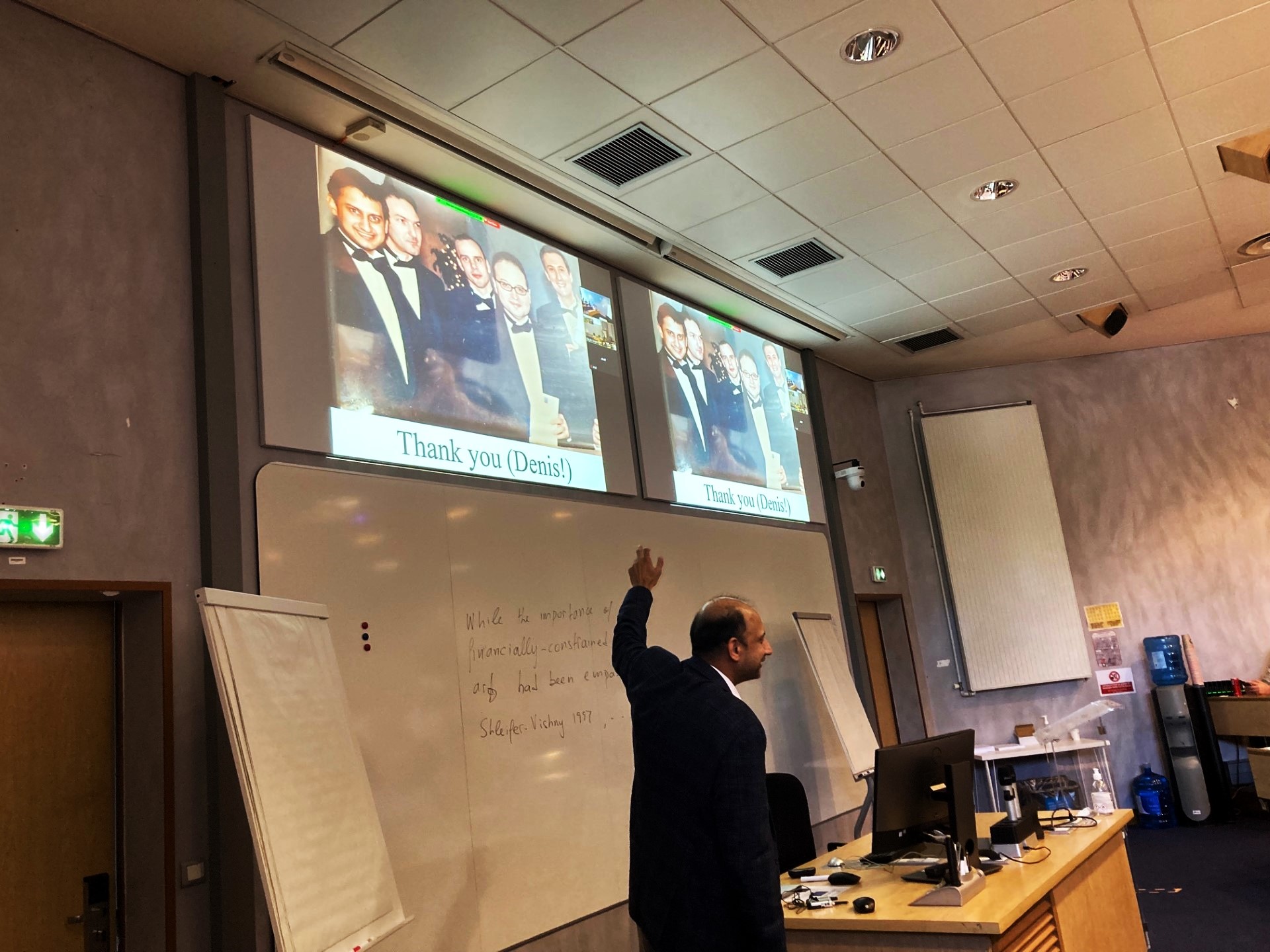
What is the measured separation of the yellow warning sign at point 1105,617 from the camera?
324 inches

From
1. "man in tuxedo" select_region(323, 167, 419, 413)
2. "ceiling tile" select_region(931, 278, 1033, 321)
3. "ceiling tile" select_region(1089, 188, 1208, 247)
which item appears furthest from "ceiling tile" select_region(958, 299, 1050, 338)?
"man in tuxedo" select_region(323, 167, 419, 413)

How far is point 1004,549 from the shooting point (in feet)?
27.3

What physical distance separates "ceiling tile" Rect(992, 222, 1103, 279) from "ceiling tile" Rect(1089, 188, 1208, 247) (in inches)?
3.4

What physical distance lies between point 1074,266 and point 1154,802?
437 centimetres

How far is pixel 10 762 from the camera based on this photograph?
2875 millimetres

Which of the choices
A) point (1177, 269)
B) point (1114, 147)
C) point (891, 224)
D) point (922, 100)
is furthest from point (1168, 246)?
point (922, 100)

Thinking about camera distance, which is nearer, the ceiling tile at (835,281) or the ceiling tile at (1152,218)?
the ceiling tile at (1152,218)

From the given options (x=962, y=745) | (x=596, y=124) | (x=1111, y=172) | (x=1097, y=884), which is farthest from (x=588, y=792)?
(x=1111, y=172)

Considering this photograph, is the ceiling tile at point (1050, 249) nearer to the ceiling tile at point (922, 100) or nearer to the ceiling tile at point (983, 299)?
the ceiling tile at point (983, 299)

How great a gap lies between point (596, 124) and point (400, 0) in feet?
3.67

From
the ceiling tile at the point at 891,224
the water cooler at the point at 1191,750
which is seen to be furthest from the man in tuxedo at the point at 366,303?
the water cooler at the point at 1191,750

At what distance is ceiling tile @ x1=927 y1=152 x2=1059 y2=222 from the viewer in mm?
5066

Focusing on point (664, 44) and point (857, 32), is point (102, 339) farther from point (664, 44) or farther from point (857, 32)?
point (857, 32)

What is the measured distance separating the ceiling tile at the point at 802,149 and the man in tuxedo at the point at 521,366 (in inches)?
48.7
